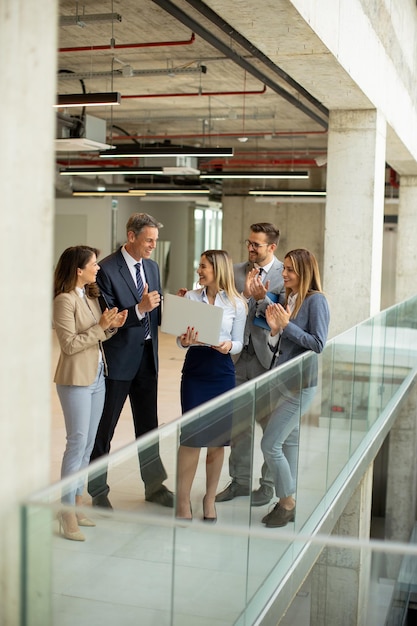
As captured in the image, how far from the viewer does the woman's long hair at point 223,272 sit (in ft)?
15.5

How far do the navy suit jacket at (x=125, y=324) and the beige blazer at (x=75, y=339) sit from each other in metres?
0.39

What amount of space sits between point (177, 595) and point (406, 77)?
9.13 m

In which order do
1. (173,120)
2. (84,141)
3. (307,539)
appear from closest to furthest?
(307,539) → (84,141) → (173,120)

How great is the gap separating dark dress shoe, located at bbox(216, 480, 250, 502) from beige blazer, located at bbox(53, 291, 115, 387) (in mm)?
983

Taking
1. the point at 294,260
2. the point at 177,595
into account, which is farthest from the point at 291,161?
the point at 177,595

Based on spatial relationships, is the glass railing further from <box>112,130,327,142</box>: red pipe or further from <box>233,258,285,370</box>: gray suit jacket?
<box>112,130,327,142</box>: red pipe

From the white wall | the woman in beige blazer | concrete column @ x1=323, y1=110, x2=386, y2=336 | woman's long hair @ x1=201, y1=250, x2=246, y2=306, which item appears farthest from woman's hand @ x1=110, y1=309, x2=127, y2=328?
the white wall

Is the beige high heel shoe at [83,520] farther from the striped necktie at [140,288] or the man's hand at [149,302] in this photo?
the striped necktie at [140,288]

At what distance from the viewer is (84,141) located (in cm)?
937

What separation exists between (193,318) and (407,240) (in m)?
10.5

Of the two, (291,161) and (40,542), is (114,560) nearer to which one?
(40,542)

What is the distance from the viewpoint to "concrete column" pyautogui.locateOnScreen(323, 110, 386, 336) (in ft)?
27.2

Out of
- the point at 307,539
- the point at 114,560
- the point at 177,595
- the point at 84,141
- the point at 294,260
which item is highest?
the point at 84,141

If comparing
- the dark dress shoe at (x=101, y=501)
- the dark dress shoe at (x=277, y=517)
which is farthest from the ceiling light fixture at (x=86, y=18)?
the dark dress shoe at (x=101, y=501)
